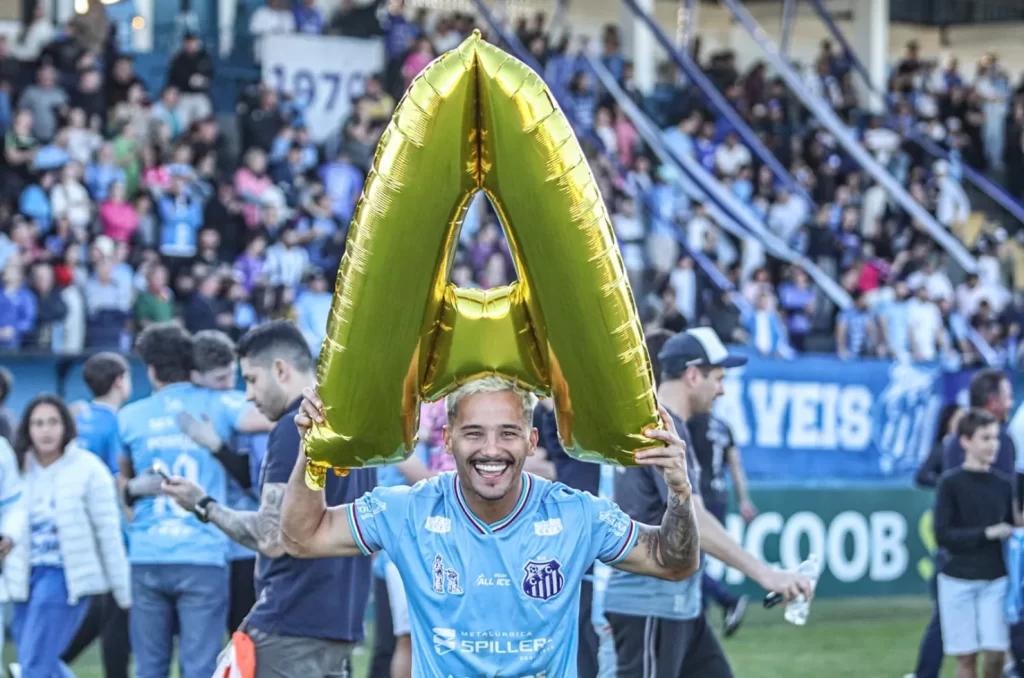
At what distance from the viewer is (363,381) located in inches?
164

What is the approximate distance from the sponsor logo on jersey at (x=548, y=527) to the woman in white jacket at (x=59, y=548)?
4215mm

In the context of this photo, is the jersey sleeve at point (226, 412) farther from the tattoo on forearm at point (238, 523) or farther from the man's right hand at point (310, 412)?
the man's right hand at point (310, 412)

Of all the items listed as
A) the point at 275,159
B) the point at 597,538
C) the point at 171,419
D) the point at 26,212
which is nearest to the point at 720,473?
the point at 171,419

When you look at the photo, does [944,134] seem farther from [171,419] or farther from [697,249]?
[171,419]

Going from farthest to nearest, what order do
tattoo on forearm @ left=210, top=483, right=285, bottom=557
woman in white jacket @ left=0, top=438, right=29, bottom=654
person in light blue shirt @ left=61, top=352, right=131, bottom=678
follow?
Answer: person in light blue shirt @ left=61, top=352, right=131, bottom=678
woman in white jacket @ left=0, top=438, right=29, bottom=654
tattoo on forearm @ left=210, top=483, right=285, bottom=557

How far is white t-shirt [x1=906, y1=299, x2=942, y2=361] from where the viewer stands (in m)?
20.1

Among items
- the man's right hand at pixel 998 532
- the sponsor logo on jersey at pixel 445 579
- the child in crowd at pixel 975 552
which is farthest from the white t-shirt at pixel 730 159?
the sponsor logo on jersey at pixel 445 579

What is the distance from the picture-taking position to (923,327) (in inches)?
795

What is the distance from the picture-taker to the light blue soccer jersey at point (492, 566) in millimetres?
4262

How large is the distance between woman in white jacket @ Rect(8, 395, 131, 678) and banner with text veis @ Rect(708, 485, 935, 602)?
6778mm

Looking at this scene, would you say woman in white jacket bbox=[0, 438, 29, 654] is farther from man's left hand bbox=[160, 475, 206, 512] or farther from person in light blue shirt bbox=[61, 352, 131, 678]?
man's left hand bbox=[160, 475, 206, 512]

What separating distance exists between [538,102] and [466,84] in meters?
0.17

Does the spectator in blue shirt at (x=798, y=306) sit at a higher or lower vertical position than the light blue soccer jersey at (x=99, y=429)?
higher

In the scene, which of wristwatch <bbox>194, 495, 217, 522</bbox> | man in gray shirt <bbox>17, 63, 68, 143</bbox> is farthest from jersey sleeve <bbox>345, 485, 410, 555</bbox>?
man in gray shirt <bbox>17, 63, 68, 143</bbox>
